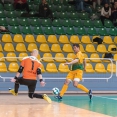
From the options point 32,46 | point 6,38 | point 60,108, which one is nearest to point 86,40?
point 32,46

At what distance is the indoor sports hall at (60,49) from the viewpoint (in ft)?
67.1

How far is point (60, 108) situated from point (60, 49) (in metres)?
8.83

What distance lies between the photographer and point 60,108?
1523 centimetres

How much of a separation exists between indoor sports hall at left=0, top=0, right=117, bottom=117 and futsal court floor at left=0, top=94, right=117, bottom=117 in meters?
0.03

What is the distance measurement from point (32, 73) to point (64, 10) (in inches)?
460

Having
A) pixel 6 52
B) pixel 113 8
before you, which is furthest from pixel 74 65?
pixel 113 8

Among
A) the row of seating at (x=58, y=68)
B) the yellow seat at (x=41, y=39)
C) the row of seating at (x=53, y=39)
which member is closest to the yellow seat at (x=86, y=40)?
the row of seating at (x=53, y=39)

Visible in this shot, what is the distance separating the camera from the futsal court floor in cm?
1360

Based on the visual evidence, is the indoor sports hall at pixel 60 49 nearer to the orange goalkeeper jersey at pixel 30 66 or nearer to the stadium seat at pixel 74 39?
the stadium seat at pixel 74 39

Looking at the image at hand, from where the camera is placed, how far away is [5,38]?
78.1 ft

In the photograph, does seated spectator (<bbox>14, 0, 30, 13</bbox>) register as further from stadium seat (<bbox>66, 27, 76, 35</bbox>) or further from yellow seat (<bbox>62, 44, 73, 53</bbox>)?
yellow seat (<bbox>62, 44, 73, 53</bbox>)

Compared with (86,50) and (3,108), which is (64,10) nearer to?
(86,50)

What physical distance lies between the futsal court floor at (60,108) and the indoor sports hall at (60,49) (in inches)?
1.3

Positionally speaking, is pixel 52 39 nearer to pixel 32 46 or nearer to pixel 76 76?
pixel 32 46
